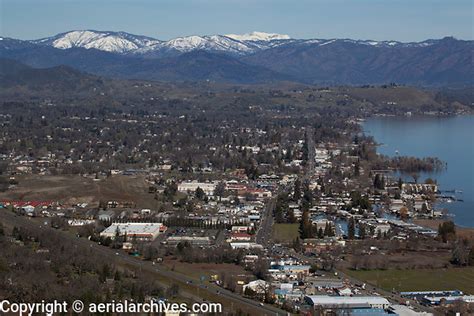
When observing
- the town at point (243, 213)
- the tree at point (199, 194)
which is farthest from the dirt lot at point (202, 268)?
the tree at point (199, 194)

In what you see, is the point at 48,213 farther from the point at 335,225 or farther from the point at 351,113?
the point at 351,113

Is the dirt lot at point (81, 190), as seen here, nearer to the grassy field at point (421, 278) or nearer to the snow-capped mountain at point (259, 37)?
the grassy field at point (421, 278)

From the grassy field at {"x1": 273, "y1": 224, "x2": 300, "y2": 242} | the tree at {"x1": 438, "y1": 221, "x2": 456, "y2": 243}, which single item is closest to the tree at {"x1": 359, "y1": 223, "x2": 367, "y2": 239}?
the grassy field at {"x1": 273, "y1": 224, "x2": 300, "y2": 242}

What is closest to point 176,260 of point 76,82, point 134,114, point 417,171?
point 417,171

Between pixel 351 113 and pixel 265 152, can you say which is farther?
pixel 351 113

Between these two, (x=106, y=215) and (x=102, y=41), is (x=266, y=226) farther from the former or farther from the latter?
(x=102, y=41)

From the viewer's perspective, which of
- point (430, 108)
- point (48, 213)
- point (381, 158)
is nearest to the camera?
point (48, 213)
